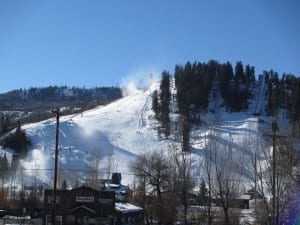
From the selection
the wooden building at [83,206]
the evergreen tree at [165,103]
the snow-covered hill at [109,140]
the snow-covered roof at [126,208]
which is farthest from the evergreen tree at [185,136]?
the wooden building at [83,206]

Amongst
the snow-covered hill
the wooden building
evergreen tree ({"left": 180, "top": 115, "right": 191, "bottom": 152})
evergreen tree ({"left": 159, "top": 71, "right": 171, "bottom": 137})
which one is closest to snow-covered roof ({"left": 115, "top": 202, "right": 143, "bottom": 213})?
the wooden building

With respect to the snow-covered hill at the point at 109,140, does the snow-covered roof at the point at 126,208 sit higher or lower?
lower

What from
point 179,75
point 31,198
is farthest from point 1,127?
point 31,198

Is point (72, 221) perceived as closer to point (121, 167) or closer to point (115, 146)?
point (121, 167)

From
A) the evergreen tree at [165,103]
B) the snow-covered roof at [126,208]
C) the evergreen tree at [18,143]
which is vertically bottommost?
the snow-covered roof at [126,208]

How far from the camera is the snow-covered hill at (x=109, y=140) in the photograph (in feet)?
470

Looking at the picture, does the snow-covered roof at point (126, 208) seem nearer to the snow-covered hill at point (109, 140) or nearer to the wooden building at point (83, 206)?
the wooden building at point (83, 206)

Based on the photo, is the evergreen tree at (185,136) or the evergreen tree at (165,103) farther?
the evergreen tree at (165,103)

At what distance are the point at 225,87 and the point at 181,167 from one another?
129 meters

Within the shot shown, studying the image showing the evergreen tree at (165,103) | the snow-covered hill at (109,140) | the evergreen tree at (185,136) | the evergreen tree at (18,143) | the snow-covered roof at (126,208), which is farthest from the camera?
the evergreen tree at (165,103)

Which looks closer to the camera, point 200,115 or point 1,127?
point 200,115

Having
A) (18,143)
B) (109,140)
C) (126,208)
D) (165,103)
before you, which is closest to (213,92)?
(165,103)

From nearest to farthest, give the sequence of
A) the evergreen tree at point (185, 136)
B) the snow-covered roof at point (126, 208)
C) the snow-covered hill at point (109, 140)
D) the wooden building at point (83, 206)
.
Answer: the wooden building at point (83, 206)
the snow-covered roof at point (126, 208)
the evergreen tree at point (185, 136)
the snow-covered hill at point (109, 140)

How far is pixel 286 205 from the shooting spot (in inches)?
1769
